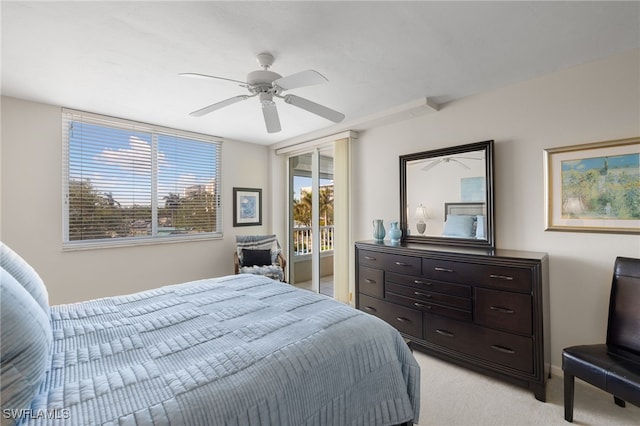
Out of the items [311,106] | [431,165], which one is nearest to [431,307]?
[431,165]

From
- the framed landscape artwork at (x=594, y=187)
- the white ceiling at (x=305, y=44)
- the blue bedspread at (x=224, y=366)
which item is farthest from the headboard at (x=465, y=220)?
the blue bedspread at (x=224, y=366)

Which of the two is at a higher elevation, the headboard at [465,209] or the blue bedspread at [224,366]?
the headboard at [465,209]

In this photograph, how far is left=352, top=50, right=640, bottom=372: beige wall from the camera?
219 cm

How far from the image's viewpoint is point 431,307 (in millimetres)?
2643

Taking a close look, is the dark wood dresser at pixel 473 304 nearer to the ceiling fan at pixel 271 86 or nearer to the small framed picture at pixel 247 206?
the ceiling fan at pixel 271 86

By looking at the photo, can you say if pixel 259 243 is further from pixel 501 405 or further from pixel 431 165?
pixel 501 405

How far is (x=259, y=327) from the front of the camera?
1.48m

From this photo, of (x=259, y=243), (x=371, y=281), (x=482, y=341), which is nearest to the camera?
(x=482, y=341)

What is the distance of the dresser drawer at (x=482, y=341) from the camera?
2164mm

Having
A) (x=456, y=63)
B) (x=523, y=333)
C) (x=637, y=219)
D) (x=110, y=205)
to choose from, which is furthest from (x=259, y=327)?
(x=110, y=205)

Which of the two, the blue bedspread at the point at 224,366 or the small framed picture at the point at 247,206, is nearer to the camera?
the blue bedspread at the point at 224,366

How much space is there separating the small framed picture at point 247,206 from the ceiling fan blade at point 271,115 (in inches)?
94.6

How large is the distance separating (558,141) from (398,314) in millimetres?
2049

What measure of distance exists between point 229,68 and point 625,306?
3293 millimetres
